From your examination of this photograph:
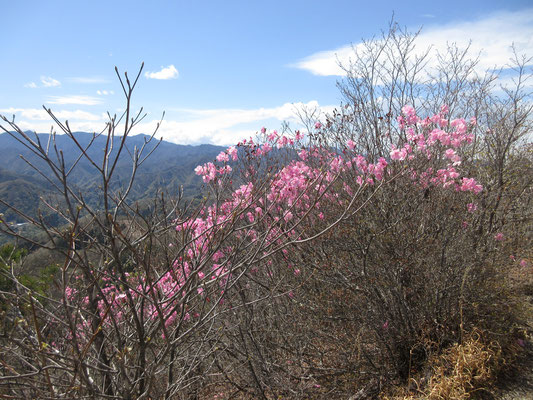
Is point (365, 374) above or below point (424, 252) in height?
below

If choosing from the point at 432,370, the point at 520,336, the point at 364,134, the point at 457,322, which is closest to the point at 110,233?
the point at 432,370

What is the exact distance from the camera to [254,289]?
429cm

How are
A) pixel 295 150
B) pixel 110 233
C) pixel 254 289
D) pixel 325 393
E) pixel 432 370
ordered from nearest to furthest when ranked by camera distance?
pixel 110 233
pixel 432 370
pixel 325 393
pixel 254 289
pixel 295 150

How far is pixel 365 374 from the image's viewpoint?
386 centimetres

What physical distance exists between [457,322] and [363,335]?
1096 millimetres

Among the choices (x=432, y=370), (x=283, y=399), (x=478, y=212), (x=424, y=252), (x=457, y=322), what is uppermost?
(x=478, y=212)

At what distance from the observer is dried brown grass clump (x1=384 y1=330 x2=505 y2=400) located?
3092 millimetres

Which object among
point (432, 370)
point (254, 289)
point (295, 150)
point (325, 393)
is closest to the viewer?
point (432, 370)

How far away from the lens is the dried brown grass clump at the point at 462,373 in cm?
309

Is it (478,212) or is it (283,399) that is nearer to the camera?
(283,399)

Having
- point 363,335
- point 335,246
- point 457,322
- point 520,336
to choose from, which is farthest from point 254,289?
point 520,336

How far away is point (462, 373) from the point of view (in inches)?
125

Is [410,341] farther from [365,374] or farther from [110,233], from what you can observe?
[110,233]

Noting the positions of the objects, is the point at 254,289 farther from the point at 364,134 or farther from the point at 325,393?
the point at 364,134
